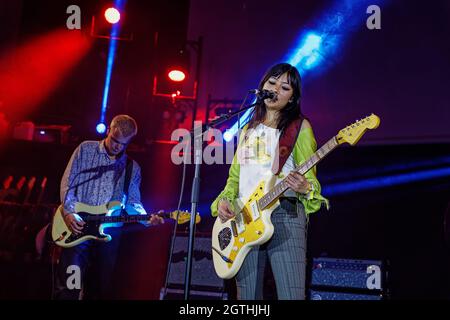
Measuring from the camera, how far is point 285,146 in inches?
100

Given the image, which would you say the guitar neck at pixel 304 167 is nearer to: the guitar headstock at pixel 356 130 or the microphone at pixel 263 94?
the guitar headstock at pixel 356 130

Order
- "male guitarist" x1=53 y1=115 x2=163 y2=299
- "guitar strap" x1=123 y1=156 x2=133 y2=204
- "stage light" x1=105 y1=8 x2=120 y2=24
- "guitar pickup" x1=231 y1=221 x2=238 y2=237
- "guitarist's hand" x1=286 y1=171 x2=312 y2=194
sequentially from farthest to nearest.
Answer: "stage light" x1=105 y1=8 x2=120 y2=24 → "guitar strap" x1=123 y1=156 x2=133 y2=204 → "male guitarist" x1=53 y1=115 x2=163 y2=299 → "guitar pickup" x1=231 y1=221 x2=238 y2=237 → "guitarist's hand" x1=286 y1=171 x2=312 y2=194

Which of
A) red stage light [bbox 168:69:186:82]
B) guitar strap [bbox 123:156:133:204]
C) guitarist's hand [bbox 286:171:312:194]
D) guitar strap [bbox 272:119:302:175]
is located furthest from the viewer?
red stage light [bbox 168:69:186:82]

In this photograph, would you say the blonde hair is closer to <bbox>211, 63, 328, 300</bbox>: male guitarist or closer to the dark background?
<bbox>211, 63, 328, 300</bbox>: male guitarist

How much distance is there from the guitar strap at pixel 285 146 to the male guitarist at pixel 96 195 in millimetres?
1926

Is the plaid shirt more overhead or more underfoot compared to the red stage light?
more underfoot

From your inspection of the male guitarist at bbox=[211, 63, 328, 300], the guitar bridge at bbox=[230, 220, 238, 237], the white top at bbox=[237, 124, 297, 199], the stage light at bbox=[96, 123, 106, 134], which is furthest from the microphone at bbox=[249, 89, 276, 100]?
the stage light at bbox=[96, 123, 106, 134]

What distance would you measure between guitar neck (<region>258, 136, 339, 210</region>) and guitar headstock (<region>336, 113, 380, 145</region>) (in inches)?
1.8

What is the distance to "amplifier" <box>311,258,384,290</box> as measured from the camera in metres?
4.20

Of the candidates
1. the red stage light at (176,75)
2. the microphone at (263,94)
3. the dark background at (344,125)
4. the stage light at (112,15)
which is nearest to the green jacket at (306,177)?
the microphone at (263,94)

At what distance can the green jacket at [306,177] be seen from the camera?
7.83ft
